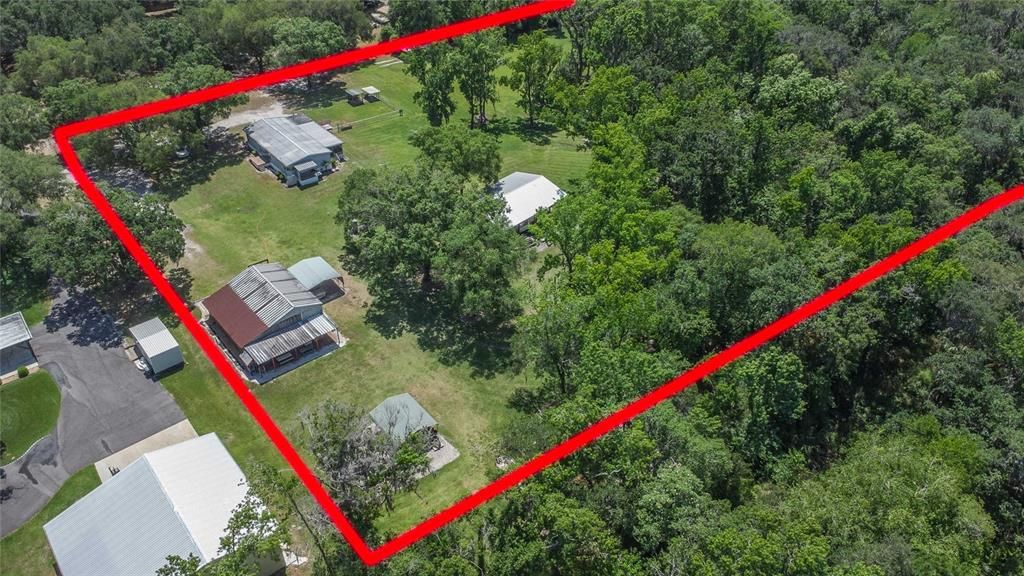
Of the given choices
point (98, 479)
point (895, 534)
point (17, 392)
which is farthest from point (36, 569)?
point (895, 534)

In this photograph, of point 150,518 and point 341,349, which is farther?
point 341,349

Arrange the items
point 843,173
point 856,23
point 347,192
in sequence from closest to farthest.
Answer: point 843,173, point 347,192, point 856,23

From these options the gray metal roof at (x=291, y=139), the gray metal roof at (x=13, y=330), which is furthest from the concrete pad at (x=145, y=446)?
the gray metal roof at (x=291, y=139)

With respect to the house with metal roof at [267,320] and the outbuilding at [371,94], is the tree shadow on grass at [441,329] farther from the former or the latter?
the outbuilding at [371,94]

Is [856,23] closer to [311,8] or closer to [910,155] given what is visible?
[910,155]

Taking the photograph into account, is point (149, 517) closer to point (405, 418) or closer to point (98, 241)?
point (405, 418)

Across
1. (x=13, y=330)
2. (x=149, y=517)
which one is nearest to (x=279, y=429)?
(x=149, y=517)
